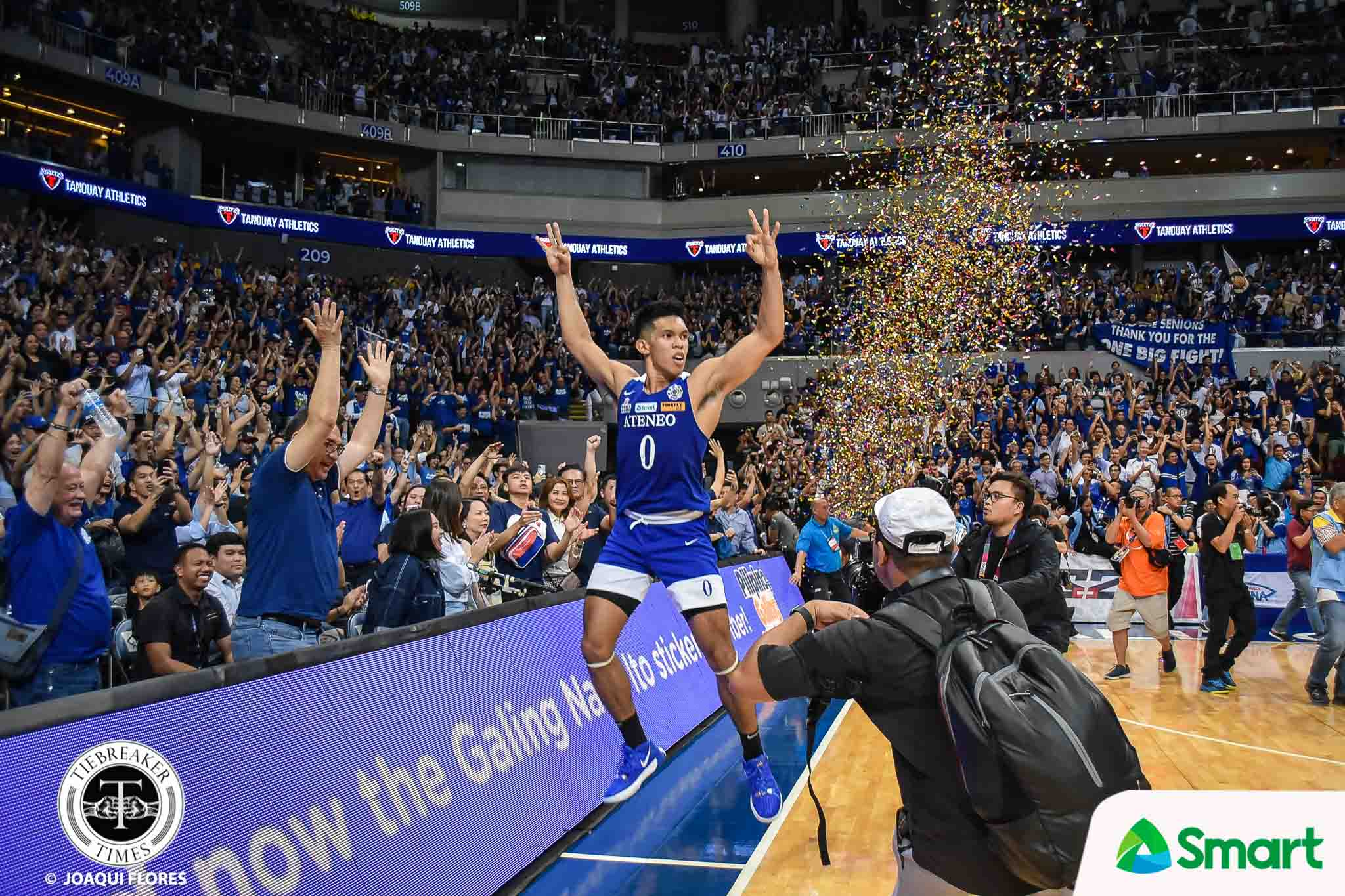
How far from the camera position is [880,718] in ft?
9.80

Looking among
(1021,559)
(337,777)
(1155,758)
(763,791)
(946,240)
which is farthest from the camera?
(946,240)

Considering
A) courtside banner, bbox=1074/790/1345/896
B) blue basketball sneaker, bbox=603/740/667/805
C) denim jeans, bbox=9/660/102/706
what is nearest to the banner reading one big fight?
blue basketball sneaker, bbox=603/740/667/805

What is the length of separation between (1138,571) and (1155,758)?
390cm

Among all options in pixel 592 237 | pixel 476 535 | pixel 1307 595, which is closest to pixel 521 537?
pixel 476 535

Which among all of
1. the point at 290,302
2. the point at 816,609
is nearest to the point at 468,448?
the point at 290,302

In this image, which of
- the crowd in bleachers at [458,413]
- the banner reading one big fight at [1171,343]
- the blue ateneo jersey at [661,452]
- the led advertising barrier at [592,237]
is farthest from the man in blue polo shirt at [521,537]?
the banner reading one big fight at [1171,343]

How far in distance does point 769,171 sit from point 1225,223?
13.4 m

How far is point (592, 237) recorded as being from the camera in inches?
1319

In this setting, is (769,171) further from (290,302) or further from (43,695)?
(43,695)

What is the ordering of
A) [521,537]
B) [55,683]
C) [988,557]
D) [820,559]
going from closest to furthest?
1. [55,683]
2. [988,557]
3. [521,537]
4. [820,559]

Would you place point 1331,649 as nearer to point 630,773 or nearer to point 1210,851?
point 630,773

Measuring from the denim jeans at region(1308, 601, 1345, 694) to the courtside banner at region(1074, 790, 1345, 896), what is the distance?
33.2ft

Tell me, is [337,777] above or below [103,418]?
below

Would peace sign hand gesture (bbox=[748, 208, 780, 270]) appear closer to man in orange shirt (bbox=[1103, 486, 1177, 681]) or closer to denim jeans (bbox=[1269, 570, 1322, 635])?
man in orange shirt (bbox=[1103, 486, 1177, 681])
